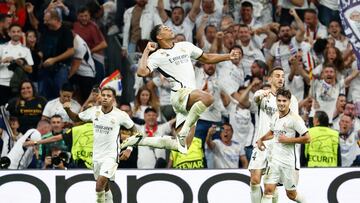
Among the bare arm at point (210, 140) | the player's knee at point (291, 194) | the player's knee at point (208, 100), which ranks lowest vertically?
the player's knee at point (291, 194)

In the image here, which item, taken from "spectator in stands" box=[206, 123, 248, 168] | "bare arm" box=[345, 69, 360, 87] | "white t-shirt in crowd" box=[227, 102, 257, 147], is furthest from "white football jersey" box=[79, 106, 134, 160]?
"bare arm" box=[345, 69, 360, 87]

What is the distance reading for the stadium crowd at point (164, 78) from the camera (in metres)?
24.3

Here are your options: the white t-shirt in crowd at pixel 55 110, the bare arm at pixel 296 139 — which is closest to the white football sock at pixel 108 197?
the bare arm at pixel 296 139

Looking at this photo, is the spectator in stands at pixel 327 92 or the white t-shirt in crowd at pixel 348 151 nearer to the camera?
the white t-shirt in crowd at pixel 348 151

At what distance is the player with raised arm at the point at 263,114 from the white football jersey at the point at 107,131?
79.9 inches

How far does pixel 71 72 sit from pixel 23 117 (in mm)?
1711

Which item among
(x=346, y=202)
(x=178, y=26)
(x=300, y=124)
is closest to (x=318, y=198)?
(x=346, y=202)

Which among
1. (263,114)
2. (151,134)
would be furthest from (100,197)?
(151,134)

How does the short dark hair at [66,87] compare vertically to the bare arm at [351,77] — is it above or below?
below

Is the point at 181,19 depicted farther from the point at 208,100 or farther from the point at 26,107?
the point at 208,100

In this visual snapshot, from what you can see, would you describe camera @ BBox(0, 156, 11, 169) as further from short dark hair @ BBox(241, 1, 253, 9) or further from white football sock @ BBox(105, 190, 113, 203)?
short dark hair @ BBox(241, 1, 253, 9)

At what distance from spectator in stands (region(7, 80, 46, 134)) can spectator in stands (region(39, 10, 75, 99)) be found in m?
0.86

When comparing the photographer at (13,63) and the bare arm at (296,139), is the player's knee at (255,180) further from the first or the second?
the photographer at (13,63)

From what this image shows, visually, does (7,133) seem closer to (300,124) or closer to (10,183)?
(10,183)
